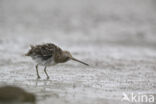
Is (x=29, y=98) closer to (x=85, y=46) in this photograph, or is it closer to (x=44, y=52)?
(x=44, y=52)

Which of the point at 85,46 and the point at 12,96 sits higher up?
the point at 85,46

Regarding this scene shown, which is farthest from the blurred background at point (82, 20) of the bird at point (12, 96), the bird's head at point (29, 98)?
the bird at point (12, 96)

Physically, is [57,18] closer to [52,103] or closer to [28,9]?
[28,9]

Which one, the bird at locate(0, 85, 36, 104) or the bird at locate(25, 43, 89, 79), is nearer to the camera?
the bird at locate(0, 85, 36, 104)

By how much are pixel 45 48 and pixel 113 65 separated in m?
2.68

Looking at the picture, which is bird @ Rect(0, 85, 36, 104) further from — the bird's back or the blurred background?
the blurred background

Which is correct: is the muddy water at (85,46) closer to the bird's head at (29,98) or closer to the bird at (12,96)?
the bird's head at (29,98)

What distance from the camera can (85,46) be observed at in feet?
47.8

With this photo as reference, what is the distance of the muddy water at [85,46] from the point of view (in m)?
7.44

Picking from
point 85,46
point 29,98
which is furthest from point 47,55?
point 85,46

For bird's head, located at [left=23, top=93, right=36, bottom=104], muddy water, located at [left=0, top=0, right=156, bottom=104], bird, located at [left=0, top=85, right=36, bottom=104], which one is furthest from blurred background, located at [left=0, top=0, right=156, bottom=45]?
bird, located at [left=0, top=85, right=36, bottom=104]

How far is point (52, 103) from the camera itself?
6.19 m

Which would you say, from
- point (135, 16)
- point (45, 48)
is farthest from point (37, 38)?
point (45, 48)

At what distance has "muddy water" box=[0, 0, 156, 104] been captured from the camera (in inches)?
293
